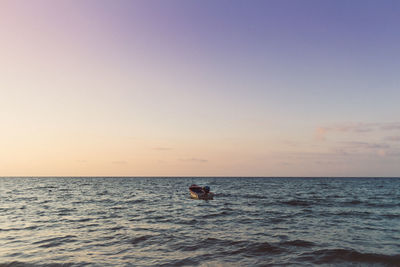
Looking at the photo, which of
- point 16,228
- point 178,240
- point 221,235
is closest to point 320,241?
point 221,235

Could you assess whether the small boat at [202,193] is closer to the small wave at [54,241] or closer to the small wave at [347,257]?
the small wave at [54,241]

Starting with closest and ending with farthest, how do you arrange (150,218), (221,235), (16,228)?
(221,235) → (16,228) → (150,218)

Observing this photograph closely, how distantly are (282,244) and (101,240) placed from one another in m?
10.8

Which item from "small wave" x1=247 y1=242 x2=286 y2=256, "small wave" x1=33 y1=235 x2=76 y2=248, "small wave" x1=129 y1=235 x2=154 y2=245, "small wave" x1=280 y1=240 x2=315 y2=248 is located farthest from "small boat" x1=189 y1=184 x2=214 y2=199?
"small wave" x1=247 y1=242 x2=286 y2=256

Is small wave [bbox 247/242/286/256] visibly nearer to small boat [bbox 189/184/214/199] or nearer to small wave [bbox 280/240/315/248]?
small wave [bbox 280/240/315/248]

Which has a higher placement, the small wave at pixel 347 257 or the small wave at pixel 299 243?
the small wave at pixel 347 257

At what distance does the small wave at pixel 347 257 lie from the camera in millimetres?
12484

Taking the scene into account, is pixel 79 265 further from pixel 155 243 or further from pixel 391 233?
pixel 391 233

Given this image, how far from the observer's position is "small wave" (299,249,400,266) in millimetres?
12484

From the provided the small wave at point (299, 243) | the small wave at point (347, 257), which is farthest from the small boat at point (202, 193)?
the small wave at point (347, 257)

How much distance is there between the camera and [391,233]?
1820cm

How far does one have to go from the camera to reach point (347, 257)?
42.8 feet

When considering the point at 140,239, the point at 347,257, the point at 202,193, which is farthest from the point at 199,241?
the point at 202,193

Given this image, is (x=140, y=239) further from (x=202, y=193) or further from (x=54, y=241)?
(x=202, y=193)
